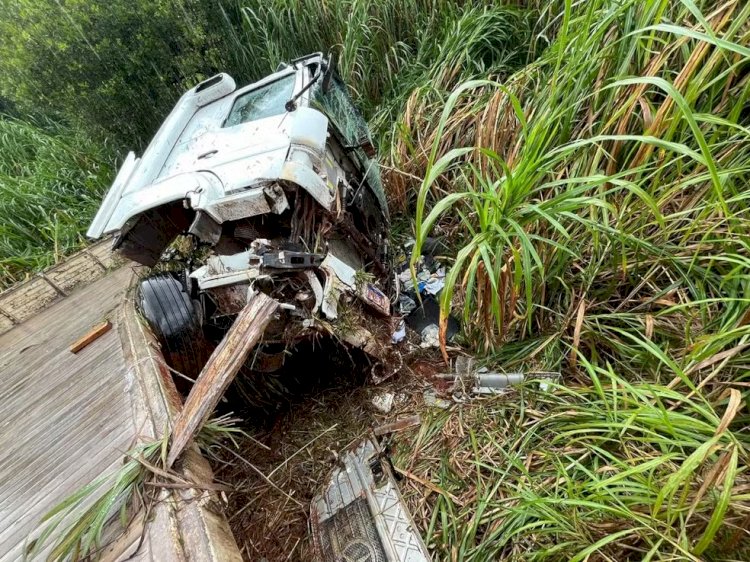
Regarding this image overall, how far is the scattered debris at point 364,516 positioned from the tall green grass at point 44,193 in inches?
175

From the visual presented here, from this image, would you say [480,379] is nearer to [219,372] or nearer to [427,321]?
[427,321]

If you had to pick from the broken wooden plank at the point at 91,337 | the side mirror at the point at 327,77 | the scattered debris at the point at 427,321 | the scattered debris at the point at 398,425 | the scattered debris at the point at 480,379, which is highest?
the side mirror at the point at 327,77

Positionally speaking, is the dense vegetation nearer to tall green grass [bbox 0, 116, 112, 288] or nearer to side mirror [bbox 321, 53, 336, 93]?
side mirror [bbox 321, 53, 336, 93]

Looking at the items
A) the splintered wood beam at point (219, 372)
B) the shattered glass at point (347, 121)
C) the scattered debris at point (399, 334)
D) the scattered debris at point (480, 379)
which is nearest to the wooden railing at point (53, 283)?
the shattered glass at point (347, 121)

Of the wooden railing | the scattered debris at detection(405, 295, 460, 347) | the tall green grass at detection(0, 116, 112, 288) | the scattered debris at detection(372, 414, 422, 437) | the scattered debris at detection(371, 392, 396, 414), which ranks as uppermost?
the tall green grass at detection(0, 116, 112, 288)

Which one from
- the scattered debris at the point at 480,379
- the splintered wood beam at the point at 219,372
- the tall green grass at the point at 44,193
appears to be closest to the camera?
the splintered wood beam at the point at 219,372

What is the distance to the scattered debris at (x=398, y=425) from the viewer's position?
2.13m

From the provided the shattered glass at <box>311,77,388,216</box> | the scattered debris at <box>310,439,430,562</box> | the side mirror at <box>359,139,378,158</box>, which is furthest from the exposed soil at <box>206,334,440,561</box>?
the side mirror at <box>359,139,378,158</box>

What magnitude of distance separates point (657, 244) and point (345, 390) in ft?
6.75

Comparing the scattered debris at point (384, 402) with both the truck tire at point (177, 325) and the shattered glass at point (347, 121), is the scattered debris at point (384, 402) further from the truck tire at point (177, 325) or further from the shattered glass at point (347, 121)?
the shattered glass at point (347, 121)

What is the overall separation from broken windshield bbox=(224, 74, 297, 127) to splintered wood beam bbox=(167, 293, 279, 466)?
1400 mm

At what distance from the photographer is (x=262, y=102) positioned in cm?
264

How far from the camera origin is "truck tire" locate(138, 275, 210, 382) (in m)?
2.44

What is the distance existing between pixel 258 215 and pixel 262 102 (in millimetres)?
1051
